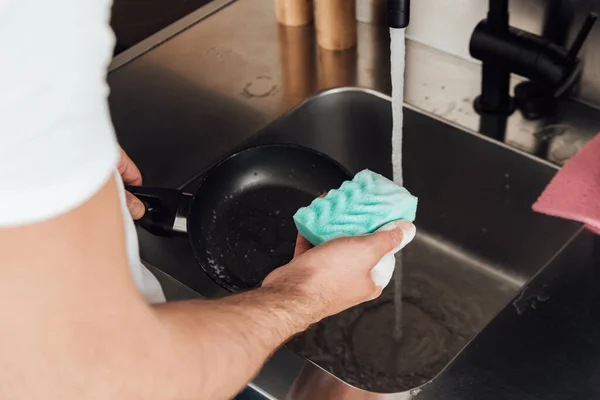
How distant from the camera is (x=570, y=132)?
0.98 m

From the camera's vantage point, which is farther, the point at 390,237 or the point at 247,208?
the point at 247,208

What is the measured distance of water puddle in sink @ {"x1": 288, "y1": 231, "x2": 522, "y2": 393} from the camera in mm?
941

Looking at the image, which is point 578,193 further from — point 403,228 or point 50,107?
point 50,107

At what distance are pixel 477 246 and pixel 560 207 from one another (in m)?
0.31

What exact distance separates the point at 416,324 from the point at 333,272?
36 centimetres

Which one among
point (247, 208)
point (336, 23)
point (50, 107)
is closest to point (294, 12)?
point (336, 23)

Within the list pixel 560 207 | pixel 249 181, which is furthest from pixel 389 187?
pixel 249 181

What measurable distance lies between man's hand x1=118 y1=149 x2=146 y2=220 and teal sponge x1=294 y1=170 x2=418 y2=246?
0.19 meters

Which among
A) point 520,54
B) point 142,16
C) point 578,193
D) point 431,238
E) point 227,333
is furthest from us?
point 142,16

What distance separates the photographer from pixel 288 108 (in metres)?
1.09

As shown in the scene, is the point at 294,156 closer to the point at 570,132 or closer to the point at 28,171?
the point at 570,132

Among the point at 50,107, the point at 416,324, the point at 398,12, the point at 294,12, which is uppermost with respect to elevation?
the point at 50,107

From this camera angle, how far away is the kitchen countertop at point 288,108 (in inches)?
27.0

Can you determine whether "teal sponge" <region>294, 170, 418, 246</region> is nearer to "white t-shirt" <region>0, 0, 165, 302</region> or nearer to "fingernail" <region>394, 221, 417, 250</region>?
"fingernail" <region>394, 221, 417, 250</region>
